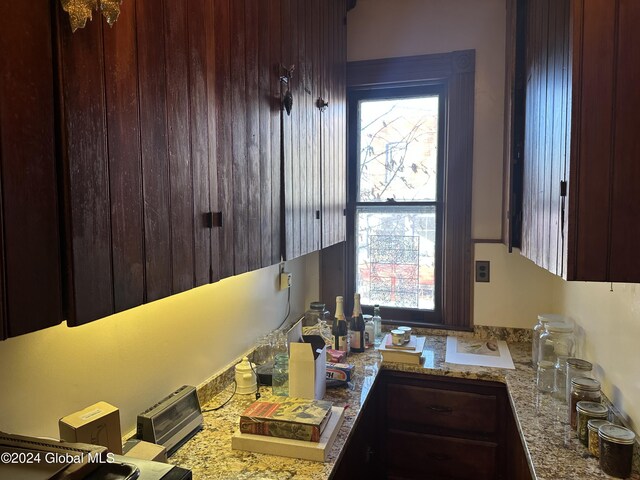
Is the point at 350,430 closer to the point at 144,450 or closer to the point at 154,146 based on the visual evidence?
the point at 144,450

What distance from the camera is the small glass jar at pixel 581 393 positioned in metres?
1.41

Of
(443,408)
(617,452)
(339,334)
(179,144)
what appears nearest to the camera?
(179,144)

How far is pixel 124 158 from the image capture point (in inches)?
31.2

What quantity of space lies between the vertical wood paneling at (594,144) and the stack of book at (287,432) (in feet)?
2.79

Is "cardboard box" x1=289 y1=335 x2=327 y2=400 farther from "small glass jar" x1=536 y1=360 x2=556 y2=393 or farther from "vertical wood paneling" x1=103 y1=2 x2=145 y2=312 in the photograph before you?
"small glass jar" x1=536 y1=360 x2=556 y2=393

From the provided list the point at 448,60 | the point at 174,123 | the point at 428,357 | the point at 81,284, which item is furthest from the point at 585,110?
the point at 448,60

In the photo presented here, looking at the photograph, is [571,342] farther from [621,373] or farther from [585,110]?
[585,110]

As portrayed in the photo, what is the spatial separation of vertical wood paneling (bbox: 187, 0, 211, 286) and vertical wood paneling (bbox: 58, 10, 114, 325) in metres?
0.26

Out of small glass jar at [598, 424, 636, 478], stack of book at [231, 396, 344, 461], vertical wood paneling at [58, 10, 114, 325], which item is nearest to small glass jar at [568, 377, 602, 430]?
small glass jar at [598, 424, 636, 478]

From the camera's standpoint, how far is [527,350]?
2.28 metres

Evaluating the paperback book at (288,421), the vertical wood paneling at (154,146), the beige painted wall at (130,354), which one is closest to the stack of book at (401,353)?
the beige painted wall at (130,354)

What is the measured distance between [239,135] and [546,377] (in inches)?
61.1

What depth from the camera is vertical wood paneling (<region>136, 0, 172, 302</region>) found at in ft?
2.76

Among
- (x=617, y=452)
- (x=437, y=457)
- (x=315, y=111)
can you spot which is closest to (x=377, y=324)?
(x=437, y=457)
